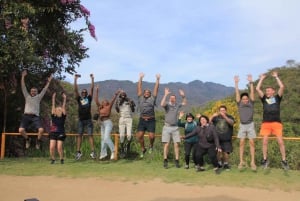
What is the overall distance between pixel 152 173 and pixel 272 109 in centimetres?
330

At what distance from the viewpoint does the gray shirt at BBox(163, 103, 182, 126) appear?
37.9ft

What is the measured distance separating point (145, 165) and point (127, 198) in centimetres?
362

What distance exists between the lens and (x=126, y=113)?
41.1 feet

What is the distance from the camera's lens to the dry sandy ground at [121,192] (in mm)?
8070

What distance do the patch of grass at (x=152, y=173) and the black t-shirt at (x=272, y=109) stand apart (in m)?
1.29

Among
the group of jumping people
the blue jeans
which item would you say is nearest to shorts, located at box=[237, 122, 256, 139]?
the group of jumping people

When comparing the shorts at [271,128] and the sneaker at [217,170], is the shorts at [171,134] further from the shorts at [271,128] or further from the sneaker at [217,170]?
the shorts at [271,128]

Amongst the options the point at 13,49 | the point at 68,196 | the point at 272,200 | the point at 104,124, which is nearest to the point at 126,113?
the point at 104,124

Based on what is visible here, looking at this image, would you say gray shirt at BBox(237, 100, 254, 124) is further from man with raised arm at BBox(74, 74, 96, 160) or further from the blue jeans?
man with raised arm at BBox(74, 74, 96, 160)

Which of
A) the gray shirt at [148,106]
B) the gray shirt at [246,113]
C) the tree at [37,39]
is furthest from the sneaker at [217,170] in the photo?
the tree at [37,39]

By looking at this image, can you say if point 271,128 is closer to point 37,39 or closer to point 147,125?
point 147,125

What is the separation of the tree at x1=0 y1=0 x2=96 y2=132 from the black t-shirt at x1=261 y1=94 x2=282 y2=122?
7.01 meters

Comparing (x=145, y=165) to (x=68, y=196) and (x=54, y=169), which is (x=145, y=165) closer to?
(x=54, y=169)

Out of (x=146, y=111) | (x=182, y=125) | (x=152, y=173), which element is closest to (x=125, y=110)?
(x=146, y=111)
